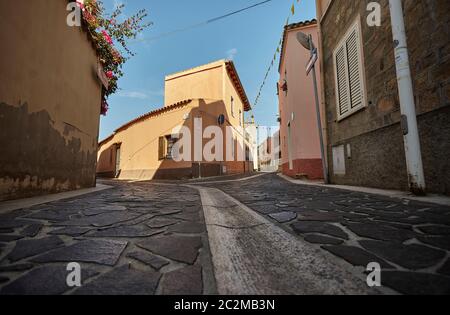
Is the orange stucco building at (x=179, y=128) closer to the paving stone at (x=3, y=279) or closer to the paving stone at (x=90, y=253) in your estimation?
the paving stone at (x=90, y=253)

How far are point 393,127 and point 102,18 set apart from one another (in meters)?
8.49

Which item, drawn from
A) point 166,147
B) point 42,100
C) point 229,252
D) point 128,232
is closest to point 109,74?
point 42,100

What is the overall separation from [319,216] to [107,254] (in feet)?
5.87

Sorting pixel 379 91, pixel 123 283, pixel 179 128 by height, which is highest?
pixel 179 128

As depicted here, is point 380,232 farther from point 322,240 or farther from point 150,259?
point 150,259

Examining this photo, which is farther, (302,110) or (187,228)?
(302,110)

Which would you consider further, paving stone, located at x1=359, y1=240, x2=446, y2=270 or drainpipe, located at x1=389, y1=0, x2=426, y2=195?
drainpipe, located at x1=389, y1=0, x2=426, y2=195

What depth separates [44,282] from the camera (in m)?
0.91

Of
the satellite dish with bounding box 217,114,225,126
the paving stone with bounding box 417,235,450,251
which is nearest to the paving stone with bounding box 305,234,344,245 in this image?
the paving stone with bounding box 417,235,450,251

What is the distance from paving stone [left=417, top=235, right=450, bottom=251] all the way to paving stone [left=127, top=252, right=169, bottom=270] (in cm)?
154

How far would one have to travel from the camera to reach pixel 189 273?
0.98 m

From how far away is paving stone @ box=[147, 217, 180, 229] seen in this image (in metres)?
1.82

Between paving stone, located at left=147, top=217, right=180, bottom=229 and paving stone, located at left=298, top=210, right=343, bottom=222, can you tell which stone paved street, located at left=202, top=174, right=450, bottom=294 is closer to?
paving stone, located at left=298, top=210, right=343, bottom=222
